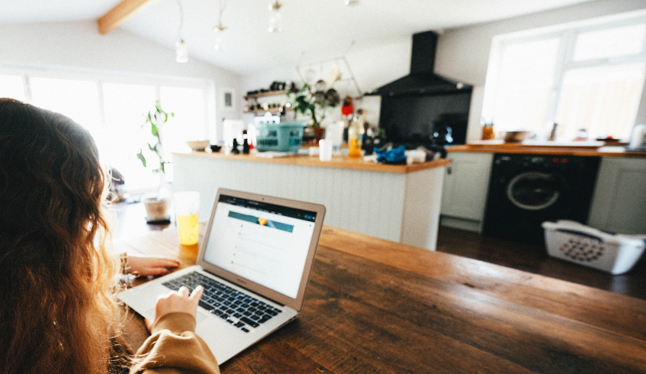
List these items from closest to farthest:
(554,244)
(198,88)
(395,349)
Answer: (395,349) → (554,244) → (198,88)

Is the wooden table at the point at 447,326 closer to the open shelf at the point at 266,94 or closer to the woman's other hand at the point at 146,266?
the woman's other hand at the point at 146,266

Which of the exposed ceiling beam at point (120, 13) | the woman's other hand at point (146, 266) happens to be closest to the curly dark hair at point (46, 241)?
the woman's other hand at point (146, 266)

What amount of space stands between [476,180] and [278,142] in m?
2.37

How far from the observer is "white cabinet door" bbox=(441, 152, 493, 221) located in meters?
3.22

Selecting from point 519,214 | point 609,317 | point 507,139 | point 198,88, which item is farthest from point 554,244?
point 198,88

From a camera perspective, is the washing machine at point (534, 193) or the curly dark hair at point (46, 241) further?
the washing machine at point (534, 193)

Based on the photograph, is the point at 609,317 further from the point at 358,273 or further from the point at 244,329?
the point at 244,329

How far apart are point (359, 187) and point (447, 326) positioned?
1304 millimetres

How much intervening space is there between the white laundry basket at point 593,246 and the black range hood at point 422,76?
1.97 meters

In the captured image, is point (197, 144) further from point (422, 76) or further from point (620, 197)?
point (620, 197)

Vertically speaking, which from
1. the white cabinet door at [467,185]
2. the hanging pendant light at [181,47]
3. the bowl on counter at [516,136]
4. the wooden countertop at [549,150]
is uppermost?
the hanging pendant light at [181,47]

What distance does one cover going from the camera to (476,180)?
10.7 feet

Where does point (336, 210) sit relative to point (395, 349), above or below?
below

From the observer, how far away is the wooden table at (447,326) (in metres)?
0.45
